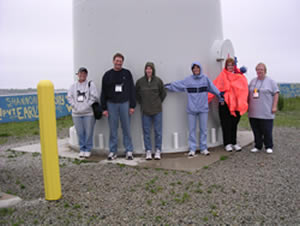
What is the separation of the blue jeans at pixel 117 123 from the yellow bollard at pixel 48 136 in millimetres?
1868

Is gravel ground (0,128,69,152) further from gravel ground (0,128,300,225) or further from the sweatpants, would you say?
the sweatpants

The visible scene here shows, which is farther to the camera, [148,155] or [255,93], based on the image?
[255,93]

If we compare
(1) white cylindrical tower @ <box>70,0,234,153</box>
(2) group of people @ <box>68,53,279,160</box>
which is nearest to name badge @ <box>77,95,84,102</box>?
(2) group of people @ <box>68,53,279,160</box>

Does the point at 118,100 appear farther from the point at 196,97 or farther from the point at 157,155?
the point at 196,97

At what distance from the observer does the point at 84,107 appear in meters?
5.43

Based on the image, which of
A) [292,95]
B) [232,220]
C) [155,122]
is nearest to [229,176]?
[232,220]

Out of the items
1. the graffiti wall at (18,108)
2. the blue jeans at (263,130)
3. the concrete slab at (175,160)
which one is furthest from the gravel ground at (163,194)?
the graffiti wall at (18,108)

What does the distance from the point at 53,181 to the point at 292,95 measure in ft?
80.7

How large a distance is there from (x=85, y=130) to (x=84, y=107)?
481 millimetres

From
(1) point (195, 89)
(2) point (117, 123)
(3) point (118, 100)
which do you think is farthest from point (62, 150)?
(1) point (195, 89)

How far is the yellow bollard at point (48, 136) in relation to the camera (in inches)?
133

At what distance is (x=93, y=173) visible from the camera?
179 inches

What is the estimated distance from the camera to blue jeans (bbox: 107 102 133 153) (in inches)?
206

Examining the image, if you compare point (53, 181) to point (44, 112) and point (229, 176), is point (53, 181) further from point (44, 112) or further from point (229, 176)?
point (229, 176)
